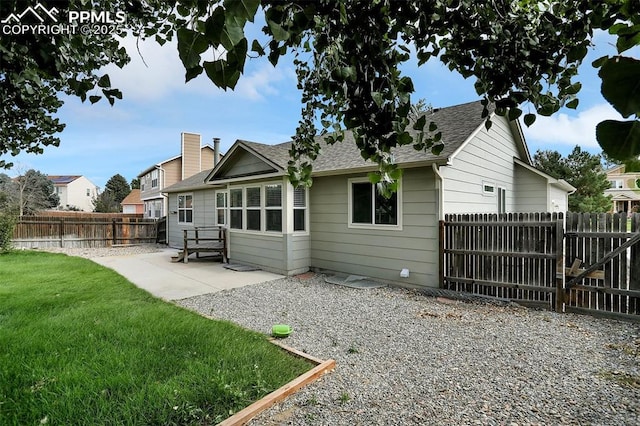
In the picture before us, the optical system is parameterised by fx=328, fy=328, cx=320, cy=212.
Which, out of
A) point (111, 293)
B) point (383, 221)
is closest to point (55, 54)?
point (111, 293)

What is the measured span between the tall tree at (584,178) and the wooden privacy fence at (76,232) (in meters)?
19.3

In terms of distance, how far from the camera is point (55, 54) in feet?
6.04

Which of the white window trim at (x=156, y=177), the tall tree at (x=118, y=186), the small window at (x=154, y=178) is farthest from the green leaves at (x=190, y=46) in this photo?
the tall tree at (x=118, y=186)

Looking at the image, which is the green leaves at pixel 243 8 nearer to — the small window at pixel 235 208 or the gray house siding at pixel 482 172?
the gray house siding at pixel 482 172

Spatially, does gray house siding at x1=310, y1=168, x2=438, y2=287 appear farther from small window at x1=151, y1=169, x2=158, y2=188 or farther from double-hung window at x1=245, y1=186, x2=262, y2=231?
small window at x1=151, y1=169, x2=158, y2=188

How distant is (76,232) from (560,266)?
57.7 feet

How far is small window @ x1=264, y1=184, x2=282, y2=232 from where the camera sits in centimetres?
888

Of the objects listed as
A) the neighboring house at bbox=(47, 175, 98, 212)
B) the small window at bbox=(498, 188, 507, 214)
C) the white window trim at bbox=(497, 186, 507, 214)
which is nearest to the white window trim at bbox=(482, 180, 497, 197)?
the white window trim at bbox=(497, 186, 507, 214)

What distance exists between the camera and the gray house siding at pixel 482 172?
714 cm

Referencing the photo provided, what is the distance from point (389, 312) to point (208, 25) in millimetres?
5350

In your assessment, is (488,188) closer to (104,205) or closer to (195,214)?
(195,214)

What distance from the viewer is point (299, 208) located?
8953mm

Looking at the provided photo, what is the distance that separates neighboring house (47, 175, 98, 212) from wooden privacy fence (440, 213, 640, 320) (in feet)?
162

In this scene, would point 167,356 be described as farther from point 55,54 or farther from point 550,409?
point 550,409
